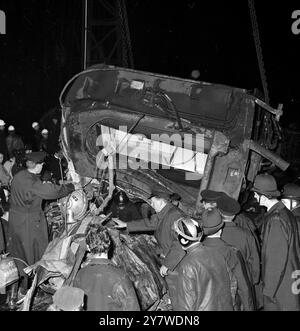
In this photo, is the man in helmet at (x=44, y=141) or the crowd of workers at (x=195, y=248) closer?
the crowd of workers at (x=195, y=248)

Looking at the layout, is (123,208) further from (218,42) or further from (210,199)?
(218,42)

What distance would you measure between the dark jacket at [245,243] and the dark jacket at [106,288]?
1522 millimetres

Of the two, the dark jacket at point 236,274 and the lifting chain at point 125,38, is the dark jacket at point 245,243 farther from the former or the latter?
Answer: the lifting chain at point 125,38

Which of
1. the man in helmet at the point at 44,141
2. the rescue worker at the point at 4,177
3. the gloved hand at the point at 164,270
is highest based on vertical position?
the gloved hand at the point at 164,270

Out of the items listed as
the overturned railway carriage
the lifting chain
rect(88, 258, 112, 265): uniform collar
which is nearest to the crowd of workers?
rect(88, 258, 112, 265): uniform collar

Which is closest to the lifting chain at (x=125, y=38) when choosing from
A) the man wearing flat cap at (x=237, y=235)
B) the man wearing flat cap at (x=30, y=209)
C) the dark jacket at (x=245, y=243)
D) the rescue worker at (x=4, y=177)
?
the rescue worker at (x=4, y=177)

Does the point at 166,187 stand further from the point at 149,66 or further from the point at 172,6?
the point at 172,6

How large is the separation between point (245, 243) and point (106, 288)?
186 cm

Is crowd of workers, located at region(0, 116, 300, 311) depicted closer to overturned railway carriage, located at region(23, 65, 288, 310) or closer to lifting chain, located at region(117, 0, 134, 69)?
overturned railway carriage, located at region(23, 65, 288, 310)

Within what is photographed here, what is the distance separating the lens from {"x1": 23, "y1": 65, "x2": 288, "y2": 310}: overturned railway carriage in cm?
600

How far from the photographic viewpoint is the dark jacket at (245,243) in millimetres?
4594

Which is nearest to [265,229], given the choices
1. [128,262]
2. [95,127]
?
[128,262]

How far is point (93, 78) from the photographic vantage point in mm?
7379

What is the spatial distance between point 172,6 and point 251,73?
5.80 m
